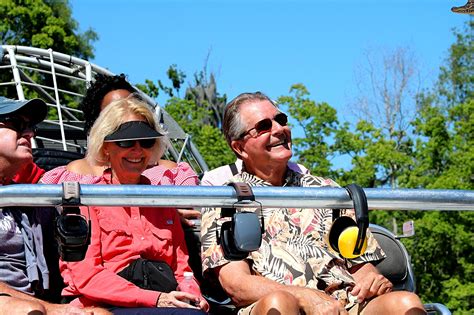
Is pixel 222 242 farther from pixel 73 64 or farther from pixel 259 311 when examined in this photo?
pixel 73 64

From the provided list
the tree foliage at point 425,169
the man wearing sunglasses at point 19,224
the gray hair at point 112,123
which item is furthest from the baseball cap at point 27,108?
the tree foliage at point 425,169

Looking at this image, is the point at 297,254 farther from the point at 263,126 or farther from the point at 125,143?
the point at 125,143

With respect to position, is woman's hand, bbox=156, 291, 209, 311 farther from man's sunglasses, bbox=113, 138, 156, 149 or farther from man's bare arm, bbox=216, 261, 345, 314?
man's sunglasses, bbox=113, 138, 156, 149

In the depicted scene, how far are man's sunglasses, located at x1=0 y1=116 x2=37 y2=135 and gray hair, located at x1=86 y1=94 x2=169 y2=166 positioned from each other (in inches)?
13.6

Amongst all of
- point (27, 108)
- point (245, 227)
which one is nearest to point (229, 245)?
point (245, 227)

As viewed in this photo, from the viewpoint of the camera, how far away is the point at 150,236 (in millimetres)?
4230

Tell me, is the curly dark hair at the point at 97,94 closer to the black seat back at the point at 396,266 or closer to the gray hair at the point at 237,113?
the gray hair at the point at 237,113

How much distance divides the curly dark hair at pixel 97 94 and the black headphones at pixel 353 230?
217cm

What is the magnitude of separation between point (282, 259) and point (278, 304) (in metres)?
0.57

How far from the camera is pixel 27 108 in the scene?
415 centimetres

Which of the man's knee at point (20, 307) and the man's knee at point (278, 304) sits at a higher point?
the man's knee at point (20, 307)

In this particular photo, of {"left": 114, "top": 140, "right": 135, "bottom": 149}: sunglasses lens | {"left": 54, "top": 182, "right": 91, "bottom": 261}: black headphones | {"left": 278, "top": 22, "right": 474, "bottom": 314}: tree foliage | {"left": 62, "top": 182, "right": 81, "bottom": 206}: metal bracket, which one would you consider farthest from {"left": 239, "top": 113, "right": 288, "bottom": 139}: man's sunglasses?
{"left": 278, "top": 22, "right": 474, "bottom": 314}: tree foliage

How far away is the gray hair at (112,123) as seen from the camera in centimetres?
435

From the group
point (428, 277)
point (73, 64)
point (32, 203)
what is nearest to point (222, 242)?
point (32, 203)
